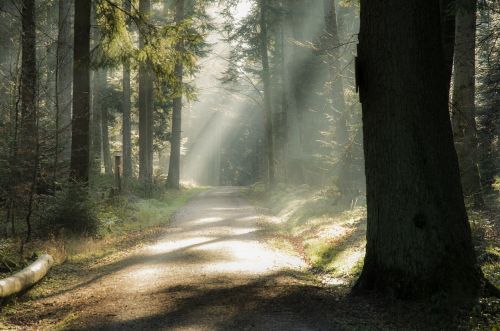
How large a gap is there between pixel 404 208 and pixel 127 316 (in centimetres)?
379

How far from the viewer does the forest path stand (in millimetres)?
6020

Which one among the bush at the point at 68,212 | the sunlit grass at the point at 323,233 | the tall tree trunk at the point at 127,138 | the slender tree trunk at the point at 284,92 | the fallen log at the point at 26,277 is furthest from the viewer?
the slender tree trunk at the point at 284,92

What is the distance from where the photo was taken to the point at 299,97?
34.9 m

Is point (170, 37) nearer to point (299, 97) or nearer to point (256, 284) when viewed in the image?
point (256, 284)

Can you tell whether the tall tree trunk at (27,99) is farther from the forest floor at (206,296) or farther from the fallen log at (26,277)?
the fallen log at (26,277)

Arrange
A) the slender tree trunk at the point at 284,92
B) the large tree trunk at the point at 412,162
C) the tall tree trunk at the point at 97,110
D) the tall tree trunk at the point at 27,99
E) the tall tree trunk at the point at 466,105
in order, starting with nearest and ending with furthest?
the large tree trunk at the point at 412,162 → the tall tree trunk at the point at 466,105 → the tall tree trunk at the point at 27,99 → the tall tree trunk at the point at 97,110 → the slender tree trunk at the point at 284,92

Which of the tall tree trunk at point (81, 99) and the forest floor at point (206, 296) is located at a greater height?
the tall tree trunk at point (81, 99)

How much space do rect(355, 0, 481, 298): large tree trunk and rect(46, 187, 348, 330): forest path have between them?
1.20 m

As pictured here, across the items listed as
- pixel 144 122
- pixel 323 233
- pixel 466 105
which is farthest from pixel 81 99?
pixel 144 122

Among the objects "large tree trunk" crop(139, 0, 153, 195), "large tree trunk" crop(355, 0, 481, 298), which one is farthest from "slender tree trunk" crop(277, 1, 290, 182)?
"large tree trunk" crop(355, 0, 481, 298)

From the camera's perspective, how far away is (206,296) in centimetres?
718

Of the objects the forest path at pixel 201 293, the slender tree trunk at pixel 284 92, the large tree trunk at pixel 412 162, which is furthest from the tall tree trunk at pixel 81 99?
the slender tree trunk at pixel 284 92

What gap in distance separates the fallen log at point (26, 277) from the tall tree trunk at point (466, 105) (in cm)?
845

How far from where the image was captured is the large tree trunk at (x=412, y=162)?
6184 mm
